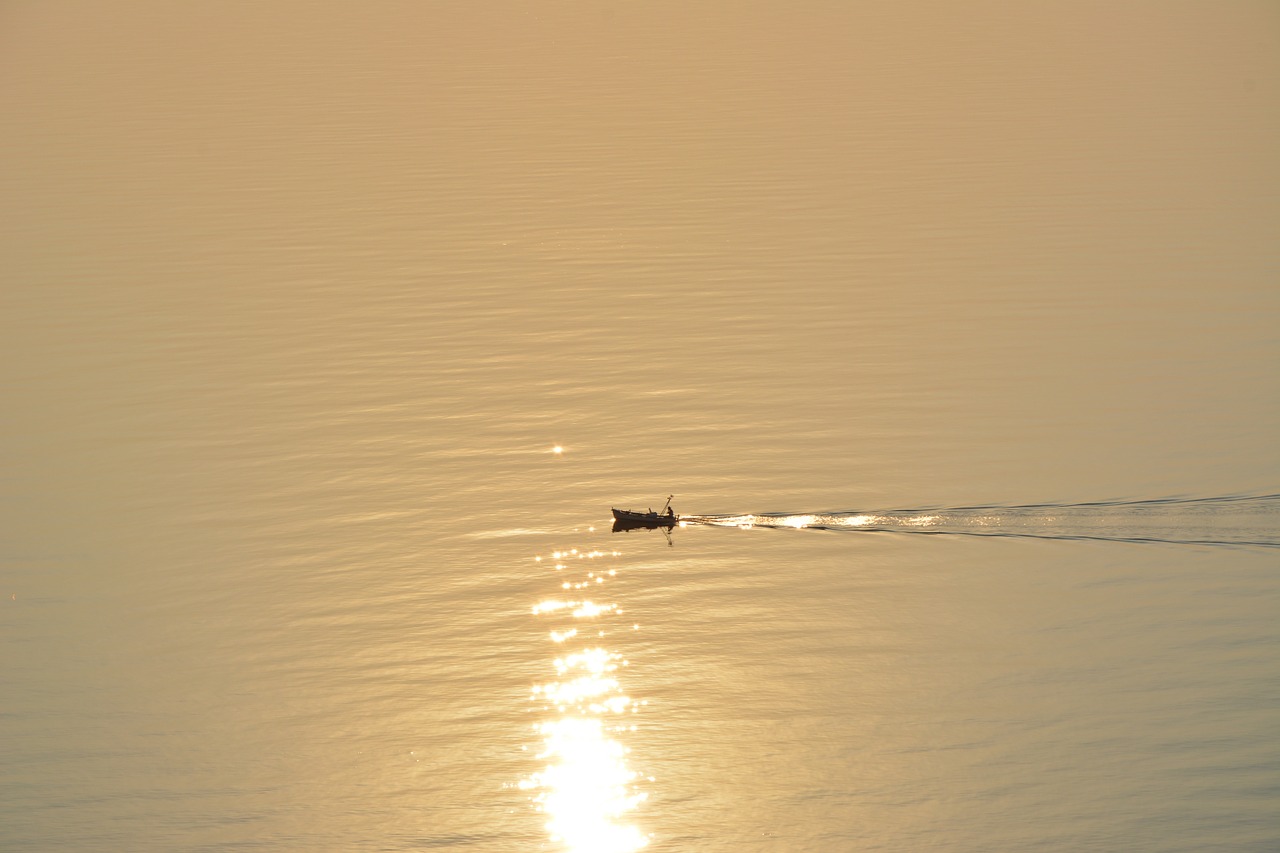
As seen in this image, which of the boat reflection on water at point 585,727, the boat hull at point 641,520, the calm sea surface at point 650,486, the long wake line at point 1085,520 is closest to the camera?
the boat reflection on water at point 585,727

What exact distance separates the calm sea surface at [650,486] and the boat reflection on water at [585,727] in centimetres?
11

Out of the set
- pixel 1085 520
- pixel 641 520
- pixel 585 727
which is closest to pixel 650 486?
pixel 641 520

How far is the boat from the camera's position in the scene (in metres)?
46.5

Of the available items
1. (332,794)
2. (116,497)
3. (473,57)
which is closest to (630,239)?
(116,497)

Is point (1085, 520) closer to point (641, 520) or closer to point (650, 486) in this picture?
point (641, 520)

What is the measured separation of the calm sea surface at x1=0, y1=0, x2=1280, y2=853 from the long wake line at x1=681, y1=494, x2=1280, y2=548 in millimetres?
135

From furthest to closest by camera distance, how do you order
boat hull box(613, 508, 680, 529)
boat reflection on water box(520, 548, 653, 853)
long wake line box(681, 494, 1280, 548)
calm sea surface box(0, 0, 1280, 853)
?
boat hull box(613, 508, 680, 529), long wake line box(681, 494, 1280, 548), calm sea surface box(0, 0, 1280, 853), boat reflection on water box(520, 548, 653, 853)

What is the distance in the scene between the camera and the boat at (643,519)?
46.5 m

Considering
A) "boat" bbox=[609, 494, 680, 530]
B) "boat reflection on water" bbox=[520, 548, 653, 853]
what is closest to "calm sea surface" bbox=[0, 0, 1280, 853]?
"boat reflection on water" bbox=[520, 548, 653, 853]

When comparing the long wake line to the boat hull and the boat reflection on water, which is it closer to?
the boat hull

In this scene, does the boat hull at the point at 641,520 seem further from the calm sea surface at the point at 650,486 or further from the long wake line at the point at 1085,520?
the long wake line at the point at 1085,520

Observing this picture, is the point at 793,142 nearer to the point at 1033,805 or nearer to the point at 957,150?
the point at 957,150

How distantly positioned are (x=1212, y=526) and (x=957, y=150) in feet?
164

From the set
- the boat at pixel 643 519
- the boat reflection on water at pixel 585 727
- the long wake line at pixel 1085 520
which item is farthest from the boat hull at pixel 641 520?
the boat reflection on water at pixel 585 727
